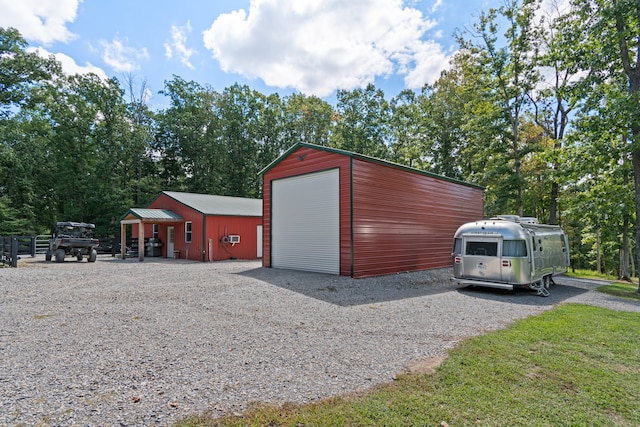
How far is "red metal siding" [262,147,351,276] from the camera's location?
11305 mm

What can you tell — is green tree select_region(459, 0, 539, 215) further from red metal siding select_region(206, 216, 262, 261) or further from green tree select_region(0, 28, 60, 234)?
green tree select_region(0, 28, 60, 234)

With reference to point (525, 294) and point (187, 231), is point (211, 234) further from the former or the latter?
point (525, 294)

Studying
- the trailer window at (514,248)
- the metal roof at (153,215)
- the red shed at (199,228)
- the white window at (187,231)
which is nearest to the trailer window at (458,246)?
the trailer window at (514,248)

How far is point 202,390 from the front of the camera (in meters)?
→ 3.44

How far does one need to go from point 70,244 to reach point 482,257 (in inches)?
697

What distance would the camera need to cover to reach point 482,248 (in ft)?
32.4

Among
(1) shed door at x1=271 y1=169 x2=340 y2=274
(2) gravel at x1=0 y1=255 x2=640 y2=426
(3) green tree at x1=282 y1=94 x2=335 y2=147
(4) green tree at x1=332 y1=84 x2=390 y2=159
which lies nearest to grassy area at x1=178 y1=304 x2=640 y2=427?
(2) gravel at x1=0 y1=255 x2=640 y2=426

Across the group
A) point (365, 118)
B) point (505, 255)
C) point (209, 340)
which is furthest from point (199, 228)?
point (365, 118)

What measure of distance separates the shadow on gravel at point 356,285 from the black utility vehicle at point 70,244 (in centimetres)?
900

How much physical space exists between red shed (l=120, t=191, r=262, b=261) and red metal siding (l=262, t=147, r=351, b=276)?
494cm

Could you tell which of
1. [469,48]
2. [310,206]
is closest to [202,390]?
[310,206]

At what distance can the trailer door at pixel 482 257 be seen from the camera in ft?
31.1

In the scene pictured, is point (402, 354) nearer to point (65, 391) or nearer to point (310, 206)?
point (65, 391)

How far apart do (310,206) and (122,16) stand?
966 cm
